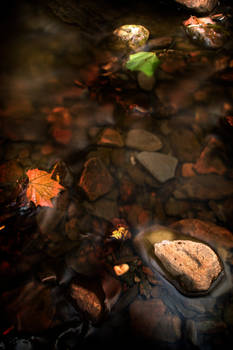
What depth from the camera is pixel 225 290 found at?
2.36 meters

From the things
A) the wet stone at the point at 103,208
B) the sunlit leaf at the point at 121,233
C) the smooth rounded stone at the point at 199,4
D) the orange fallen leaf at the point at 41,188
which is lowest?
the sunlit leaf at the point at 121,233

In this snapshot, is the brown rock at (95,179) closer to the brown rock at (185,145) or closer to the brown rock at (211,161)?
the brown rock at (185,145)

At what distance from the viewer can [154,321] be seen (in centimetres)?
227

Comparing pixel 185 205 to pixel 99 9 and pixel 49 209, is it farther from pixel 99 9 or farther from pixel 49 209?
pixel 99 9

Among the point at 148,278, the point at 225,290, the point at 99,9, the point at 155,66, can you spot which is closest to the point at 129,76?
the point at 155,66

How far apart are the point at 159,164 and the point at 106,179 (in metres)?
0.92

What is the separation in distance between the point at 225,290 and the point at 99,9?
628 cm

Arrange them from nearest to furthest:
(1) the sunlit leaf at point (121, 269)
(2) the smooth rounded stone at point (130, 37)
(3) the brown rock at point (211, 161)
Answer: (1) the sunlit leaf at point (121, 269)
(3) the brown rock at point (211, 161)
(2) the smooth rounded stone at point (130, 37)

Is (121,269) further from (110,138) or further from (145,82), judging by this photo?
(145,82)

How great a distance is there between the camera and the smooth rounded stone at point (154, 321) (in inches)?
87.0

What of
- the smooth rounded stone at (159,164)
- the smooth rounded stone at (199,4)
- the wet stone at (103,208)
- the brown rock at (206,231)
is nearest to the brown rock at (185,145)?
the smooth rounded stone at (159,164)

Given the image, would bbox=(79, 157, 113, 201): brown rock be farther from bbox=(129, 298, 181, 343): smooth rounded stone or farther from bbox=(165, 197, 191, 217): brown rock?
bbox=(129, 298, 181, 343): smooth rounded stone

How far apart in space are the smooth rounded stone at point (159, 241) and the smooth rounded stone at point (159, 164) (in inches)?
32.4

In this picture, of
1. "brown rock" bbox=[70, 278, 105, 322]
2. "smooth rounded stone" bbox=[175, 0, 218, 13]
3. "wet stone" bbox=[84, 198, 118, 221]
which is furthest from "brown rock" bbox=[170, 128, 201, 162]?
"smooth rounded stone" bbox=[175, 0, 218, 13]
